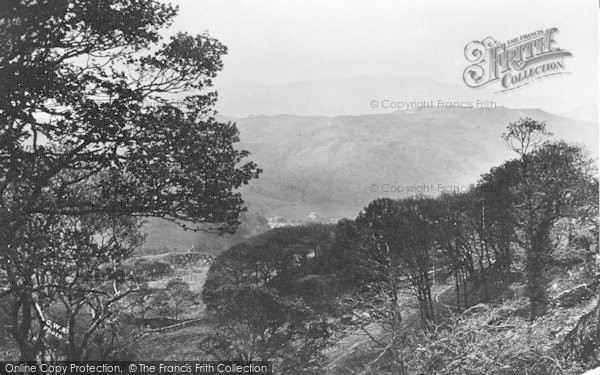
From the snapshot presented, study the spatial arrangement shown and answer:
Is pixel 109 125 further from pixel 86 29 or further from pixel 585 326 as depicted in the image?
pixel 585 326

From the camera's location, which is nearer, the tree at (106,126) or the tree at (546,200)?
the tree at (106,126)

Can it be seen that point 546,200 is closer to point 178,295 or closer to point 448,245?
point 448,245

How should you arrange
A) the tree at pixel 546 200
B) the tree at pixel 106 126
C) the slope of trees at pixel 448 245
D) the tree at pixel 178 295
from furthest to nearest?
the tree at pixel 178 295 < the slope of trees at pixel 448 245 < the tree at pixel 546 200 < the tree at pixel 106 126

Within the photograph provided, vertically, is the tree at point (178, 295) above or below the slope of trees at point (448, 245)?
below

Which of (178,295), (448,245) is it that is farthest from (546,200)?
(178,295)

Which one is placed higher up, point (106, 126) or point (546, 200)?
point (106, 126)

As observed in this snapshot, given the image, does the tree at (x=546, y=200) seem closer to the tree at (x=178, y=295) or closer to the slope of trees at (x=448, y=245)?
the slope of trees at (x=448, y=245)

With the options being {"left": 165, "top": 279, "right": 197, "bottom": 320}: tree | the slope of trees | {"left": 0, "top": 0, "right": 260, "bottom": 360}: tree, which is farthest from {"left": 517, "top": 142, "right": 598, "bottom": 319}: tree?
{"left": 165, "top": 279, "right": 197, "bottom": 320}: tree

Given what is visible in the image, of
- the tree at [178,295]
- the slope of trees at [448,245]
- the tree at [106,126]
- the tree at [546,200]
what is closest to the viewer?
the tree at [106,126]

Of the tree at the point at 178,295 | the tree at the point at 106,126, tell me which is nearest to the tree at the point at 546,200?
the tree at the point at 106,126

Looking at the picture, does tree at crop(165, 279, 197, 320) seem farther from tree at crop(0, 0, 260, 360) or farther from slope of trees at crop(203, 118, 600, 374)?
tree at crop(0, 0, 260, 360)
